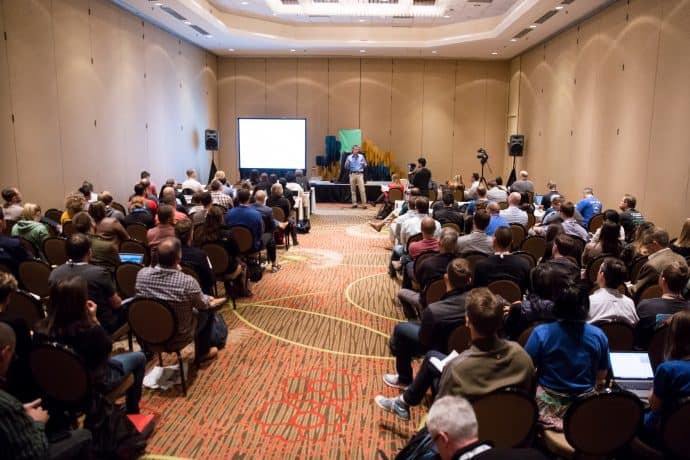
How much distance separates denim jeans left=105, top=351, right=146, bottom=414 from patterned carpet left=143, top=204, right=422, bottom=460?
0.26 metres

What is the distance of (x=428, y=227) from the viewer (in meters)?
6.01

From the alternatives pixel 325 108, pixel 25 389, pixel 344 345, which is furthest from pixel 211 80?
pixel 25 389

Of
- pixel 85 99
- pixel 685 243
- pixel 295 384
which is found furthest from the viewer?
pixel 85 99

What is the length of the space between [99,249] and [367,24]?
12336mm

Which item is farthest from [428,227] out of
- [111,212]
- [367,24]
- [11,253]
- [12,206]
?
[367,24]

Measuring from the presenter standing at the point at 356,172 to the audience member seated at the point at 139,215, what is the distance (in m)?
9.01

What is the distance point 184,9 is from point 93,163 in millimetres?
3803

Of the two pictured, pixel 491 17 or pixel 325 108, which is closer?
pixel 491 17

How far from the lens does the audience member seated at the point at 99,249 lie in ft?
17.0

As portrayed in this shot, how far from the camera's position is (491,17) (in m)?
14.4

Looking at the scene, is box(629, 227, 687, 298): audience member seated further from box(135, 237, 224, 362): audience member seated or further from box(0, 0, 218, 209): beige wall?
box(0, 0, 218, 209): beige wall

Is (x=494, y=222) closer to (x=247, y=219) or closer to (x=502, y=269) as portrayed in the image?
(x=502, y=269)

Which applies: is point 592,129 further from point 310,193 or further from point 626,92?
point 310,193

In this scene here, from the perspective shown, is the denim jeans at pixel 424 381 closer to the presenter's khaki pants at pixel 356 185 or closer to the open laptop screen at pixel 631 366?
the open laptop screen at pixel 631 366
